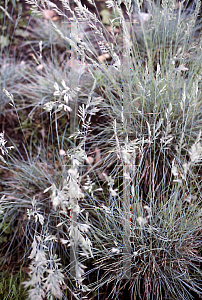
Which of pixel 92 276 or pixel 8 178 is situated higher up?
pixel 8 178

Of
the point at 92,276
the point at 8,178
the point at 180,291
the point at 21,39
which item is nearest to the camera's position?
the point at 180,291

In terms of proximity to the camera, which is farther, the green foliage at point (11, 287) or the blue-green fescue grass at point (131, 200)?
the green foliage at point (11, 287)

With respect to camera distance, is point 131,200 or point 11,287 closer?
point 131,200

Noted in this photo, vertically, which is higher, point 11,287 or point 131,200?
point 131,200

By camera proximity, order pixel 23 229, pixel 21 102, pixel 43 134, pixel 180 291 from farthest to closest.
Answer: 1. pixel 21 102
2. pixel 43 134
3. pixel 23 229
4. pixel 180 291

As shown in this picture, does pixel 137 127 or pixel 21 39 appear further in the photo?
pixel 21 39

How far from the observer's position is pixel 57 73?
2064mm

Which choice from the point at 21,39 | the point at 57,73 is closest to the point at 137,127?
the point at 57,73

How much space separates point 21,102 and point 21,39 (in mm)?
751

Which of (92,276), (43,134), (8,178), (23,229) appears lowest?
(92,276)

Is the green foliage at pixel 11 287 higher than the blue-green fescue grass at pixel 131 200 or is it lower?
lower

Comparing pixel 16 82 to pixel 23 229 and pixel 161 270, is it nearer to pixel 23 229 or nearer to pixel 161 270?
pixel 23 229

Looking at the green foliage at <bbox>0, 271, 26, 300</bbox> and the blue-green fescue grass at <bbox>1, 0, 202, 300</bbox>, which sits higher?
the blue-green fescue grass at <bbox>1, 0, 202, 300</bbox>

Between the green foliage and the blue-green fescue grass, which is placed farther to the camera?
the green foliage
